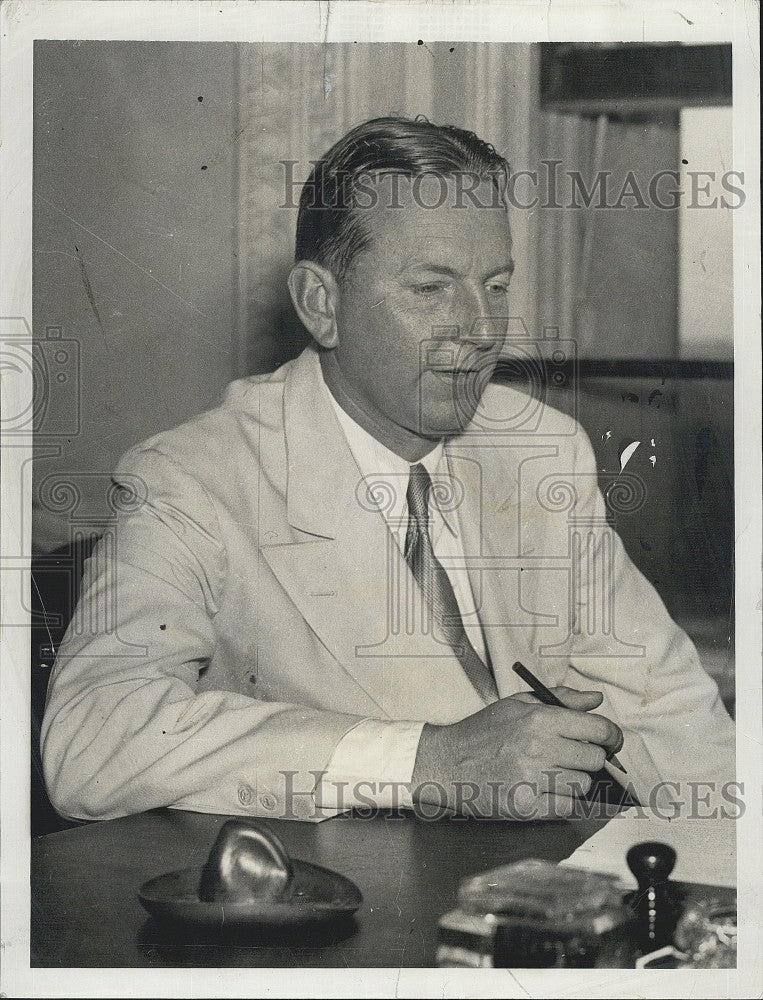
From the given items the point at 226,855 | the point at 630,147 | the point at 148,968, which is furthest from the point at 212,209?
the point at 148,968

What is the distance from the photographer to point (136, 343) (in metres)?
1.55

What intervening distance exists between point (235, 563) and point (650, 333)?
662 millimetres

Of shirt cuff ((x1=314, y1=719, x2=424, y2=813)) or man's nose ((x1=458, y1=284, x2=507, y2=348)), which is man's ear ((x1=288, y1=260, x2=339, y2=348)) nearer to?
man's nose ((x1=458, y1=284, x2=507, y2=348))

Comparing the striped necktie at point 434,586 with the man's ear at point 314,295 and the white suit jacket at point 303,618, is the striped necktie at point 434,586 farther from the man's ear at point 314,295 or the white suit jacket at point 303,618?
the man's ear at point 314,295

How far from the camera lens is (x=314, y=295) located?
154 centimetres

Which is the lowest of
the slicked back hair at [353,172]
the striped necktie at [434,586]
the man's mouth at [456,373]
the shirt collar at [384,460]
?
the striped necktie at [434,586]

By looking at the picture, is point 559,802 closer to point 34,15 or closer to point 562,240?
point 562,240

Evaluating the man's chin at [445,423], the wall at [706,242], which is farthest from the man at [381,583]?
the wall at [706,242]

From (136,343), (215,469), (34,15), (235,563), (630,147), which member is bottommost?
(235,563)

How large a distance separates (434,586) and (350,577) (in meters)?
0.12

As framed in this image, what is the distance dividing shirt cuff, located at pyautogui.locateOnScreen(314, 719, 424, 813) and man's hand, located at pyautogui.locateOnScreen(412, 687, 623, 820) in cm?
2

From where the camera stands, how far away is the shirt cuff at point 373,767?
1.50 m

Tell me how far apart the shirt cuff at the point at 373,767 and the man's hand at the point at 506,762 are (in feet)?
0.05

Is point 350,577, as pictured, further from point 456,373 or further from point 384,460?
point 456,373
